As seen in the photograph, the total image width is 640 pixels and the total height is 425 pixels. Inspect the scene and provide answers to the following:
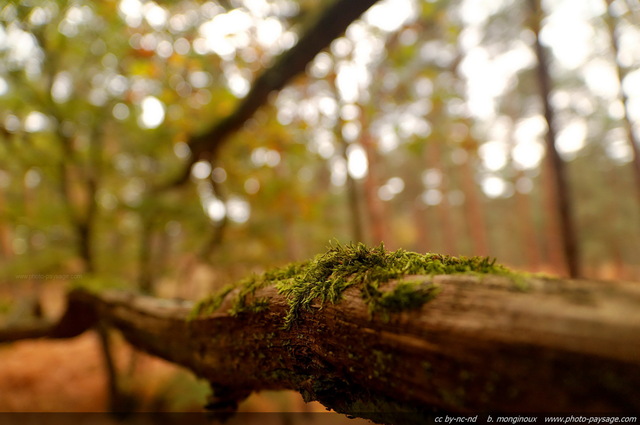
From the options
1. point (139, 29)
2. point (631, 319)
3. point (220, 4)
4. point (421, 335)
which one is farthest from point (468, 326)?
point (139, 29)

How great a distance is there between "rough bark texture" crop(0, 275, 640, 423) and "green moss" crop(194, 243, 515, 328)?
0.12 feet

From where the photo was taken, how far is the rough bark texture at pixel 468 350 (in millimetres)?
746

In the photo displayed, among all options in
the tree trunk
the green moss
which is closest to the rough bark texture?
the green moss

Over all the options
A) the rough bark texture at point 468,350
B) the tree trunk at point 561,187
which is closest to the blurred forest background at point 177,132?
the tree trunk at point 561,187

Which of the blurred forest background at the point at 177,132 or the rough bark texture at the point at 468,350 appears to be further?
the blurred forest background at the point at 177,132

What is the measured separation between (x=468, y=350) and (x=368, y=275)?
1.44 feet

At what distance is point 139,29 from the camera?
5770 mm

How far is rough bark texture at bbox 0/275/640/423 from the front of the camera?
746 millimetres

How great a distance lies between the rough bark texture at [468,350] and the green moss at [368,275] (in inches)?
1.4

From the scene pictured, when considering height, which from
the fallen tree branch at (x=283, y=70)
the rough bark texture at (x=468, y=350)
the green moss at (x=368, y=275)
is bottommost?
the rough bark texture at (x=468, y=350)

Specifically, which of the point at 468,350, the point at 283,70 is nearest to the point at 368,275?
the point at 468,350

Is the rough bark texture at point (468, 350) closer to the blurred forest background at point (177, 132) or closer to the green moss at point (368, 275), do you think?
the green moss at point (368, 275)

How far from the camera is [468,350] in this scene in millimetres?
897

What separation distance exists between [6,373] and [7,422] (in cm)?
259
